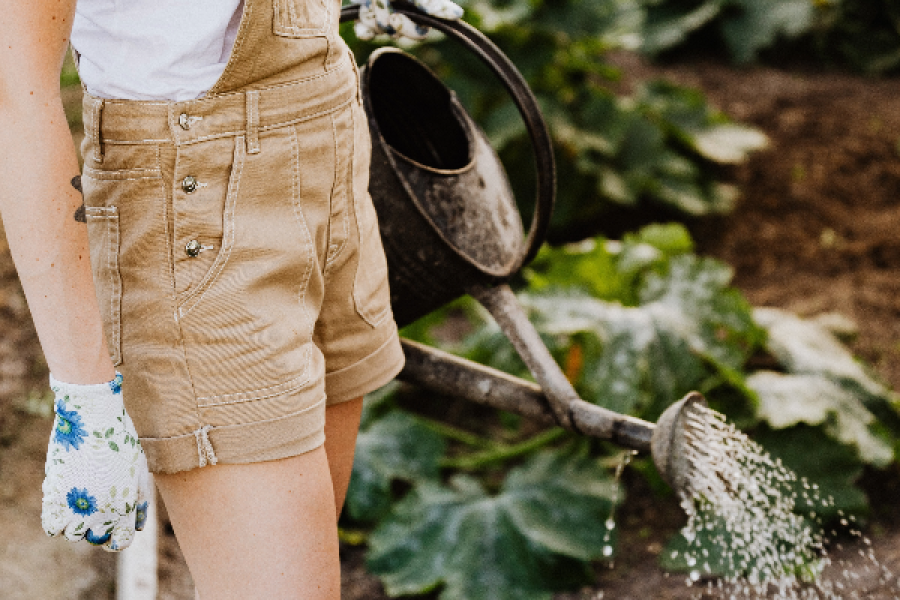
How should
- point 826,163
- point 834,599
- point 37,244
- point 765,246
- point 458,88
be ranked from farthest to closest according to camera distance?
point 826,163, point 765,246, point 458,88, point 834,599, point 37,244

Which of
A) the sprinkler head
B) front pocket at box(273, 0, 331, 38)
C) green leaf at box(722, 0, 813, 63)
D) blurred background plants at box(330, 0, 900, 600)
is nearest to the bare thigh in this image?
front pocket at box(273, 0, 331, 38)

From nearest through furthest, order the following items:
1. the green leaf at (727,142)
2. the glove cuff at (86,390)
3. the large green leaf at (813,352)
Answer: the glove cuff at (86,390)
the large green leaf at (813,352)
the green leaf at (727,142)

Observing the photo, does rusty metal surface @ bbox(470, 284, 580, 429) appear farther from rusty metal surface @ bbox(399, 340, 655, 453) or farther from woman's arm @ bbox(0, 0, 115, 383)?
woman's arm @ bbox(0, 0, 115, 383)

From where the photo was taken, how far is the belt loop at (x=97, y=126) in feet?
3.63

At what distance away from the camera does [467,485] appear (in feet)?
8.48

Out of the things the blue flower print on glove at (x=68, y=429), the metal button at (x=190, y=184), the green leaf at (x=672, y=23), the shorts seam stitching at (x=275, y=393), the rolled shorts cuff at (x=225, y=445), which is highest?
the metal button at (x=190, y=184)

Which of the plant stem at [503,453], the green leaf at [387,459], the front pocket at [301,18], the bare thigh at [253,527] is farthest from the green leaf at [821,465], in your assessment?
the front pocket at [301,18]

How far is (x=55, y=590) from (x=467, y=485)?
3.41ft

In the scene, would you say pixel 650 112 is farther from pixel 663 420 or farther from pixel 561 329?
pixel 663 420

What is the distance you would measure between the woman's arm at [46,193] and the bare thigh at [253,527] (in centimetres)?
20

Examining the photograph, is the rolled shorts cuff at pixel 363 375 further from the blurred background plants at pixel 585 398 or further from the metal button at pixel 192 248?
the blurred background plants at pixel 585 398

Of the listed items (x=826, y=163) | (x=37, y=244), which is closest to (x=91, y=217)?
(x=37, y=244)

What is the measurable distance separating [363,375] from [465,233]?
0.44m

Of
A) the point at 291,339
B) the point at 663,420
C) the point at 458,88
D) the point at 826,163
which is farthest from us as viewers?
the point at 826,163
